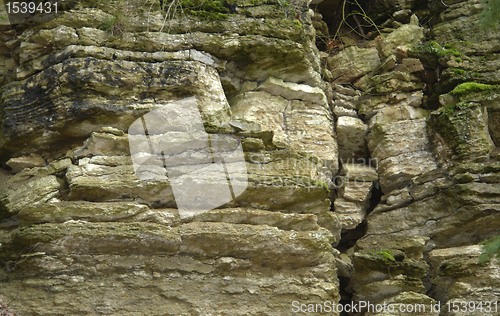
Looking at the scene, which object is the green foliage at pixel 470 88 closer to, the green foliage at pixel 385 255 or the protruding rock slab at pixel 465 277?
the protruding rock slab at pixel 465 277

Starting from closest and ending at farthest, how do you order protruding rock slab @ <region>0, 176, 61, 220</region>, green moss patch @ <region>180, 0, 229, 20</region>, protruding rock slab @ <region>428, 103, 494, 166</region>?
1. protruding rock slab @ <region>0, 176, 61, 220</region>
2. green moss patch @ <region>180, 0, 229, 20</region>
3. protruding rock slab @ <region>428, 103, 494, 166</region>

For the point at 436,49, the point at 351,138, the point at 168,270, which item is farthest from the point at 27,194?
the point at 436,49

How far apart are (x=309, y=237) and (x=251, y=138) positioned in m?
1.36

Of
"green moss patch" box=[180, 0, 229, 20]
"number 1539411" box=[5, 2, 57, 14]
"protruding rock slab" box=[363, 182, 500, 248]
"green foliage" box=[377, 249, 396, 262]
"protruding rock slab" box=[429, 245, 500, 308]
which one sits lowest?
"protruding rock slab" box=[429, 245, 500, 308]

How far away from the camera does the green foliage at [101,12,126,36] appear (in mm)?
5613

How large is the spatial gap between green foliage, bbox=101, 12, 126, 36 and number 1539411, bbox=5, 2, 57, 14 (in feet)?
2.25

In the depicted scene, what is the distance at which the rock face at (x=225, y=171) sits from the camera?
177 inches

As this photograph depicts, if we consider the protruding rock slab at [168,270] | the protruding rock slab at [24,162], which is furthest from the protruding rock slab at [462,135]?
the protruding rock slab at [24,162]

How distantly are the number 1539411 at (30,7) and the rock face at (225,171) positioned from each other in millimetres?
119

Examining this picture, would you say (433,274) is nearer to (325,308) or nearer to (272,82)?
(325,308)

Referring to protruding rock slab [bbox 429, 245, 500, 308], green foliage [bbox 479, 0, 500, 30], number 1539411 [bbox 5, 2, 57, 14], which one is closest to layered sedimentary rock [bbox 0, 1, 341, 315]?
number 1539411 [bbox 5, 2, 57, 14]

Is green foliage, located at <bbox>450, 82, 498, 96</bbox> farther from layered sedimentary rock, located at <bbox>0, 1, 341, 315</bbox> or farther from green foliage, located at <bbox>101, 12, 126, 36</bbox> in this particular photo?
green foliage, located at <bbox>101, 12, 126, 36</bbox>

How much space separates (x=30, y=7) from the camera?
18.7 ft

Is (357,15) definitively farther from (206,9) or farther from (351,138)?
(206,9)
